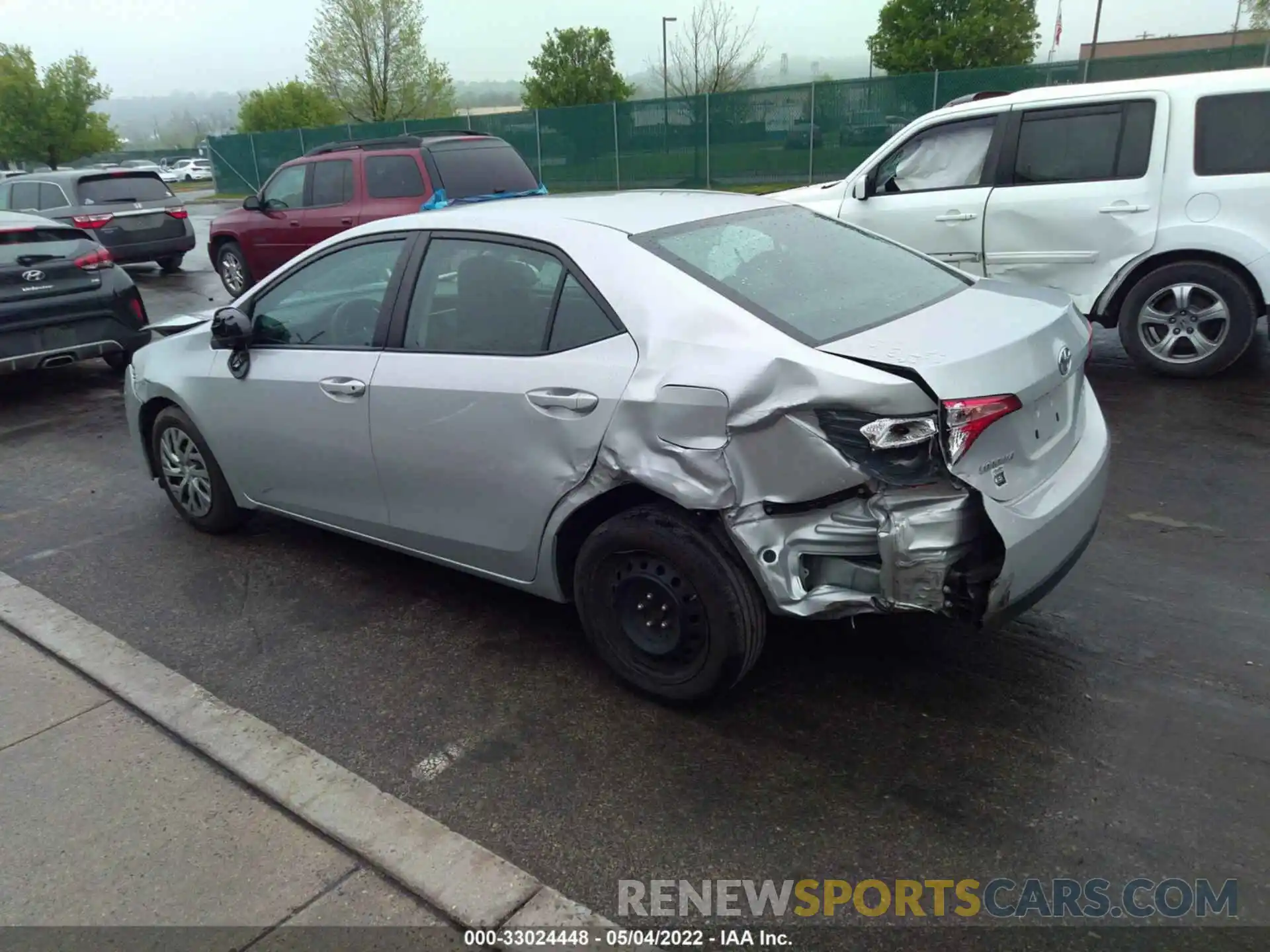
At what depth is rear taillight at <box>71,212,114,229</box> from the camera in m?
14.8

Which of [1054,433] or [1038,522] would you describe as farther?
[1054,433]

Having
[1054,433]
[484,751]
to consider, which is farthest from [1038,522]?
[484,751]

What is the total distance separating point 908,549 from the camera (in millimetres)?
2854

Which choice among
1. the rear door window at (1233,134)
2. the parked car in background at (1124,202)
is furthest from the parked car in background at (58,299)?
the rear door window at (1233,134)

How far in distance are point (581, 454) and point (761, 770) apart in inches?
45.9

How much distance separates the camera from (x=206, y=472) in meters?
4.96

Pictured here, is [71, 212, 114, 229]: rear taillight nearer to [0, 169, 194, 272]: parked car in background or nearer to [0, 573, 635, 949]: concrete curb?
[0, 169, 194, 272]: parked car in background

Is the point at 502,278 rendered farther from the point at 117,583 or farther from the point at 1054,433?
the point at 117,583

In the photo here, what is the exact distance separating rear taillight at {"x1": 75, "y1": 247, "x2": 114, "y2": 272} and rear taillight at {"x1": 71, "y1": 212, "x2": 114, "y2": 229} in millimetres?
7404

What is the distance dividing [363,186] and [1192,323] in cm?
811

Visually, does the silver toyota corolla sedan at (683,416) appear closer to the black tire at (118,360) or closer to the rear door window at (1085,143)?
the rear door window at (1085,143)

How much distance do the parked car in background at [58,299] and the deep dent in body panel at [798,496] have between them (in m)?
→ 6.69

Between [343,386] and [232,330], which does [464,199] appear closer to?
[232,330]

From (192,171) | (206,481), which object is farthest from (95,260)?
(192,171)
